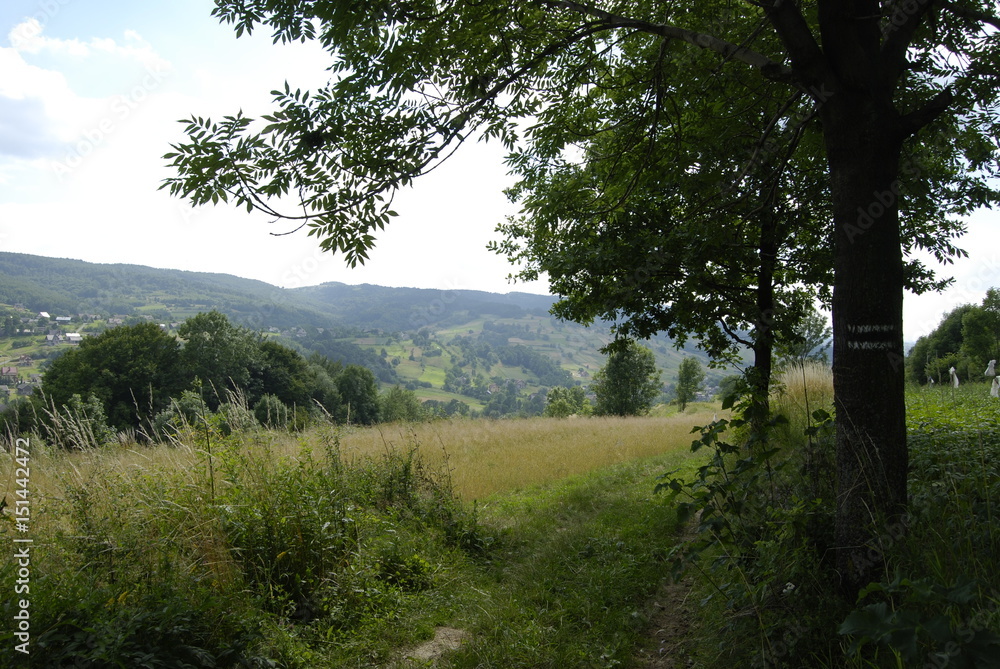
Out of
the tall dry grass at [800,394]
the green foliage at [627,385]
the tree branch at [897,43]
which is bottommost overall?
the green foliage at [627,385]

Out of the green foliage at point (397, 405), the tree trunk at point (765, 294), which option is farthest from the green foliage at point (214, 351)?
the tree trunk at point (765, 294)

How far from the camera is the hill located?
71625 millimetres

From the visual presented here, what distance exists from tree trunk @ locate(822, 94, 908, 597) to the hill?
46.3 m

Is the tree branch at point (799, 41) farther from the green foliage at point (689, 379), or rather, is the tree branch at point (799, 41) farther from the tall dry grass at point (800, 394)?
the green foliage at point (689, 379)

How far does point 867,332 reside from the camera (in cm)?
304

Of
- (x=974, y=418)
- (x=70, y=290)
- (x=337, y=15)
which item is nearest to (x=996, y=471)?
(x=974, y=418)

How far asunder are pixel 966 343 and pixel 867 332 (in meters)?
19.2

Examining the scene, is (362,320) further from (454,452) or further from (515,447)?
(454,452)

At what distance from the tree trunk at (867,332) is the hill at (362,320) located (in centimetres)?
4631

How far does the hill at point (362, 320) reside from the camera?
71.6 meters

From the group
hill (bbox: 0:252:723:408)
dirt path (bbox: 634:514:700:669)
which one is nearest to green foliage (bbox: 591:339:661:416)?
hill (bbox: 0:252:723:408)

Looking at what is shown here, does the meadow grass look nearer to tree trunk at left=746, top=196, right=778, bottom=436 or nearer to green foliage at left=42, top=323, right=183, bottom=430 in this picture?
tree trunk at left=746, top=196, right=778, bottom=436

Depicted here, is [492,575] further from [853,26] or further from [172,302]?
[172,302]

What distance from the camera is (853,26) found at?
10.3 feet
